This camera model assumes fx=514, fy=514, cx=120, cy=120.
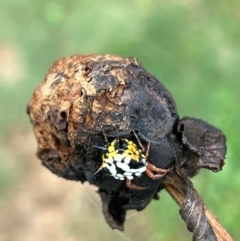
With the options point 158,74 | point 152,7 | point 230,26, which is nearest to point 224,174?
point 158,74

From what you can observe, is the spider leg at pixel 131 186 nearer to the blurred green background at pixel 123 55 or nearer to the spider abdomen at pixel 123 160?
the spider abdomen at pixel 123 160

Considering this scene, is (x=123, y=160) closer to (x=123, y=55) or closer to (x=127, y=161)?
(x=127, y=161)

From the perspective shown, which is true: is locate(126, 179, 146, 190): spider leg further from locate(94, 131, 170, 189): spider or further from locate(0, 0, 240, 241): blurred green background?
locate(0, 0, 240, 241): blurred green background

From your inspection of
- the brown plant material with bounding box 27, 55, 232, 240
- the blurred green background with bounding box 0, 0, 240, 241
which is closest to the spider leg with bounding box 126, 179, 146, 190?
the brown plant material with bounding box 27, 55, 232, 240

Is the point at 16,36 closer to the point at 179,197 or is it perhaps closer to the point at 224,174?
the point at 224,174

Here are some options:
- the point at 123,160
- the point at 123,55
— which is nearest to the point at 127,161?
the point at 123,160
